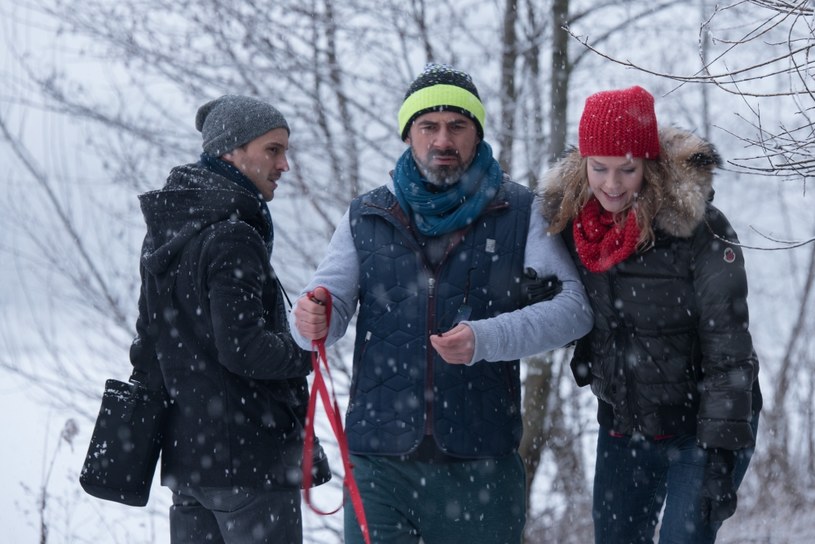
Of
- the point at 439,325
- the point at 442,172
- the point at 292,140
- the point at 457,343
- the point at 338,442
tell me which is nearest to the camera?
the point at 457,343

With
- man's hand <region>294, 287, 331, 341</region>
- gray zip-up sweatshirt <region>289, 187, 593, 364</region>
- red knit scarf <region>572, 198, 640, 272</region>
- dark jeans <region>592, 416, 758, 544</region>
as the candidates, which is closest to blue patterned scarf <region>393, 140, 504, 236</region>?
gray zip-up sweatshirt <region>289, 187, 593, 364</region>

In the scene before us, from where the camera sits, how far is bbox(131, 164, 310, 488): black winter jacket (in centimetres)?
274

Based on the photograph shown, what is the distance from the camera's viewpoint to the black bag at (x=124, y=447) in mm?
2799

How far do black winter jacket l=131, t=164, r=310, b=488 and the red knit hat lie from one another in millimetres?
1165

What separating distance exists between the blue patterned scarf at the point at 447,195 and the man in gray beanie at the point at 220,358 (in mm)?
512

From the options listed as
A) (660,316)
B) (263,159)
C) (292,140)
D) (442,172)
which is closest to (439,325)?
(442,172)

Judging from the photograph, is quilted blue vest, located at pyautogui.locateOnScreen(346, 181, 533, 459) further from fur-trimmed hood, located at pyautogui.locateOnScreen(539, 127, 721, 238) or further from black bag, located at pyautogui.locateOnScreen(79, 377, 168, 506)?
black bag, located at pyautogui.locateOnScreen(79, 377, 168, 506)

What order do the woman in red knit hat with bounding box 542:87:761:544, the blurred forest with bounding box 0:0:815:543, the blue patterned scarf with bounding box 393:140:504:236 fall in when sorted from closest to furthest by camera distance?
the woman in red knit hat with bounding box 542:87:761:544 < the blue patterned scarf with bounding box 393:140:504:236 < the blurred forest with bounding box 0:0:815:543

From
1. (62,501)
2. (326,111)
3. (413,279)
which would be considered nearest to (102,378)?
(62,501)

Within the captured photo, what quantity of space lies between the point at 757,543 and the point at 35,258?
577 cm

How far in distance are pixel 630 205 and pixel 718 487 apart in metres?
0.94

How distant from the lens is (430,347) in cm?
284

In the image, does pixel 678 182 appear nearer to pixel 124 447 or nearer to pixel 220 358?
pixel 220 358

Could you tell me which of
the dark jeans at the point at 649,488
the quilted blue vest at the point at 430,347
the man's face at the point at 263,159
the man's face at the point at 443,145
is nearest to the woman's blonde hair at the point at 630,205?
the quilted blue vest at the point at 430,347
